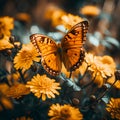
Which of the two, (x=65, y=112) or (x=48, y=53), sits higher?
(x=48, y=53)

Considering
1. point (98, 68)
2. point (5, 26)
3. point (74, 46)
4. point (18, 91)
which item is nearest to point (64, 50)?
point (74, 46)

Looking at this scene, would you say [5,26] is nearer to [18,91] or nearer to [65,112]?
[18,91]

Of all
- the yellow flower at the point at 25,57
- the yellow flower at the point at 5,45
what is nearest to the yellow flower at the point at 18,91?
the yellow flower at the point at 25,57

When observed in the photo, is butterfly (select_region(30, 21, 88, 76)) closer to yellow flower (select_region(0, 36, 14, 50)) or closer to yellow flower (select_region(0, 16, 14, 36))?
yellow flower (select_region(0, 36, 14, 50))

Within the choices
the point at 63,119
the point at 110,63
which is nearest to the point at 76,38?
the point at 110,63

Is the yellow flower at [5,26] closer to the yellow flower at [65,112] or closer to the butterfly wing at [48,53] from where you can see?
the butterfly wing at [48,53]

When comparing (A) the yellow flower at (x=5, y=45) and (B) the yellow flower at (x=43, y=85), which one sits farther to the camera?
(A) the yellow flower at (x=5, y=45)
